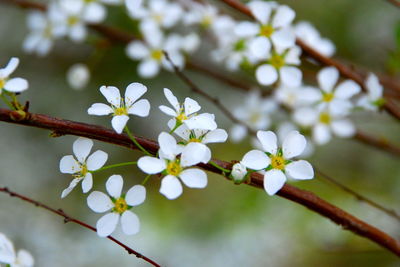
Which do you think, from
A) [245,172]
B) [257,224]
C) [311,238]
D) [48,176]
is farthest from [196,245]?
[245,172]

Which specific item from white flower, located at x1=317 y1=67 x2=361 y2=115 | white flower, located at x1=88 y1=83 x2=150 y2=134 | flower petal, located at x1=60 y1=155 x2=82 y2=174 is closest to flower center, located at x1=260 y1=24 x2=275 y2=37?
white flower, located at x1=317 y1=67 x2=361 y2=115

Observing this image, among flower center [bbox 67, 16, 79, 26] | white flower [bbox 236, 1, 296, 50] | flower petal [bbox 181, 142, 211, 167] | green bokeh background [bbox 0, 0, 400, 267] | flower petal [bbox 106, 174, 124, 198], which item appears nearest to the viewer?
flower petal [bbox 181, 142, 211, 167]

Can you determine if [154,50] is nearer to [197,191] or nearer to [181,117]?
[181,117]

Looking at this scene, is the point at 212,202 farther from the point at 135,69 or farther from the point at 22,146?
the point at 22,146

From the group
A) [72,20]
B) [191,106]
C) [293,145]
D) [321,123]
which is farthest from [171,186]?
[72,20]

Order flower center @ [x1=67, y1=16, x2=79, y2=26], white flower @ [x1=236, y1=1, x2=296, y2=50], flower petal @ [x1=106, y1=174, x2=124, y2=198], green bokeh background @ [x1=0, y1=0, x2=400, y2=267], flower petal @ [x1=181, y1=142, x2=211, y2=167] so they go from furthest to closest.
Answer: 1. green bokeh background @ [x1=0, y1=0, x2=400, y2=267]
2. flower center @ [x1=67, y1=16, x2=79, y2=26]
3. white flower @ [x1=236, y1=1, x2=296, y2=50]
4. flower petal @ [x1=106, y1=174, x2=124, y2=198]
5. flower petal @ [x1=181, y1=142, x2=211, y2=167]

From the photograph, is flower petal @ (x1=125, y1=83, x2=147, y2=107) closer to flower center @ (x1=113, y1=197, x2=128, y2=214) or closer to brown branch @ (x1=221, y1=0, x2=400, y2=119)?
flower center @ (x1=113, y1=197, x2=128, y2=214)

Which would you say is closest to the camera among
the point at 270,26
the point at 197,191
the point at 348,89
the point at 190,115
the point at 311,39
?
the point at 190,115
